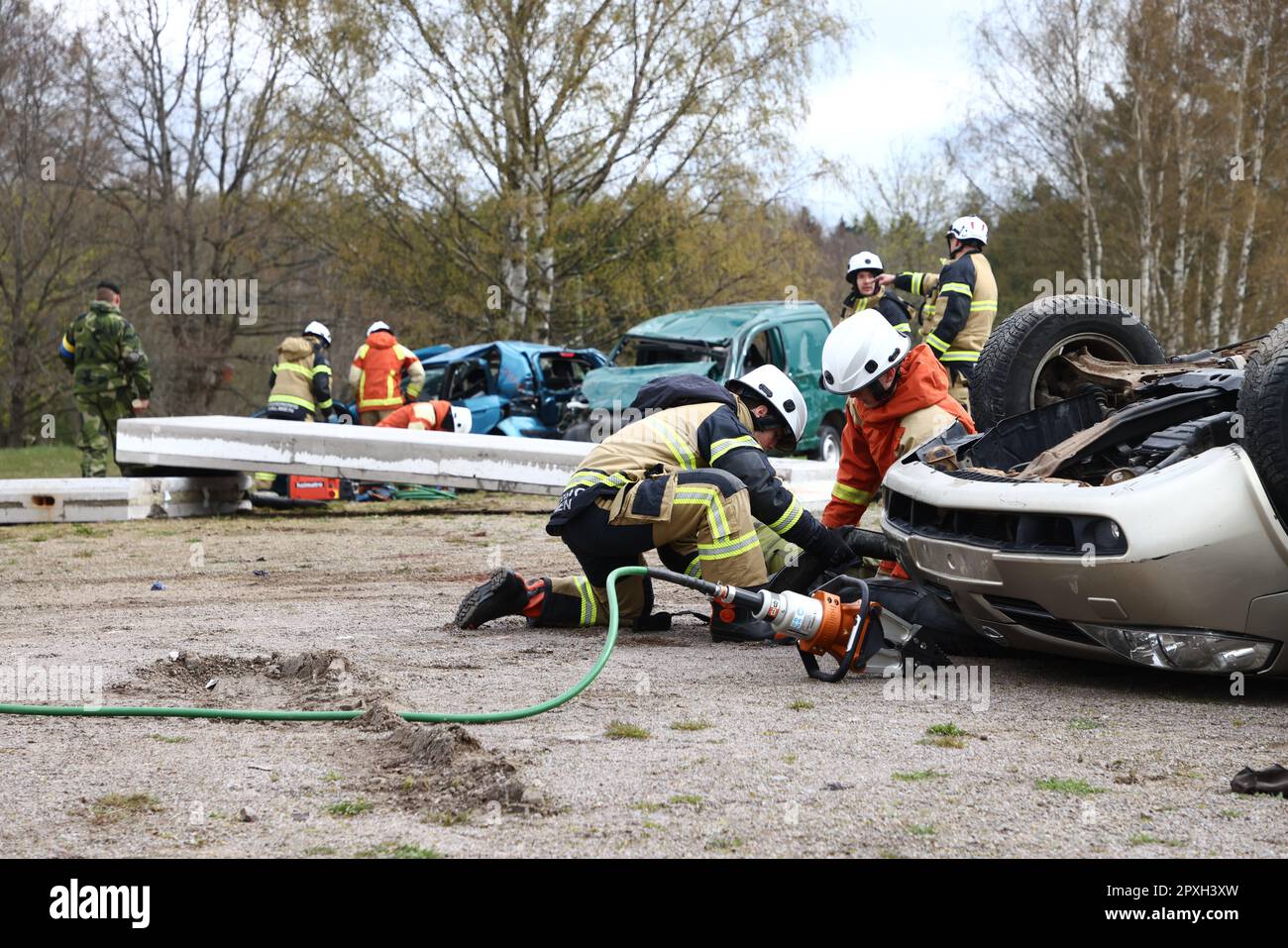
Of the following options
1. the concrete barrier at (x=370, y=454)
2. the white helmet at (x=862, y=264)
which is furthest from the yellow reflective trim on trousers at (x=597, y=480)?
the concrete barrier at (x=370, y=454)

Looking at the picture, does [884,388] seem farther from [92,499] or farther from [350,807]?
[92,499]

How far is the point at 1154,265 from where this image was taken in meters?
A: 28.9

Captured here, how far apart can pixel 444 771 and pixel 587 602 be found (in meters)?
2.66

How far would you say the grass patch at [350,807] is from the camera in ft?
10.7

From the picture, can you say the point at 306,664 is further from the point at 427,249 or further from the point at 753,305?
the point at 427,249

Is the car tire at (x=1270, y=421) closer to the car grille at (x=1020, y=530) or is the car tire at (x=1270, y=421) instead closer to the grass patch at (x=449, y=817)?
the car grille at (x=1020, y=530)

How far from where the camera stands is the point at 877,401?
6.19m

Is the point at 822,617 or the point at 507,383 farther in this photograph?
the point at 507,383

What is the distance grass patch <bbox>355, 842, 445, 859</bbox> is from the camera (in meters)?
2.88

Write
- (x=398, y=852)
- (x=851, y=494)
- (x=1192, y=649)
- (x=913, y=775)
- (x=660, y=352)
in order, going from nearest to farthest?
1. (x=398, y=852)
2. (x=913, y=775)
3. (x=1192, y=649)
4. (x=851, y=494)
5. (x=660, y=352)

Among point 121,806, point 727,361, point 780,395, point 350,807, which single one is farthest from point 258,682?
point 727,361

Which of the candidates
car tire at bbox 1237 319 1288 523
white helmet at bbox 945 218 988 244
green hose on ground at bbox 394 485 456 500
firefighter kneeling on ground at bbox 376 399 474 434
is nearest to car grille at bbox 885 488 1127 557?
car tire at bbox 1237 319 1288 523

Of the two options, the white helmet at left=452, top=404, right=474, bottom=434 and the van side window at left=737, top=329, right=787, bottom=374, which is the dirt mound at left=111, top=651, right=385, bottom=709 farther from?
the van side window at left=737, top=329, right=787, bottom=374
